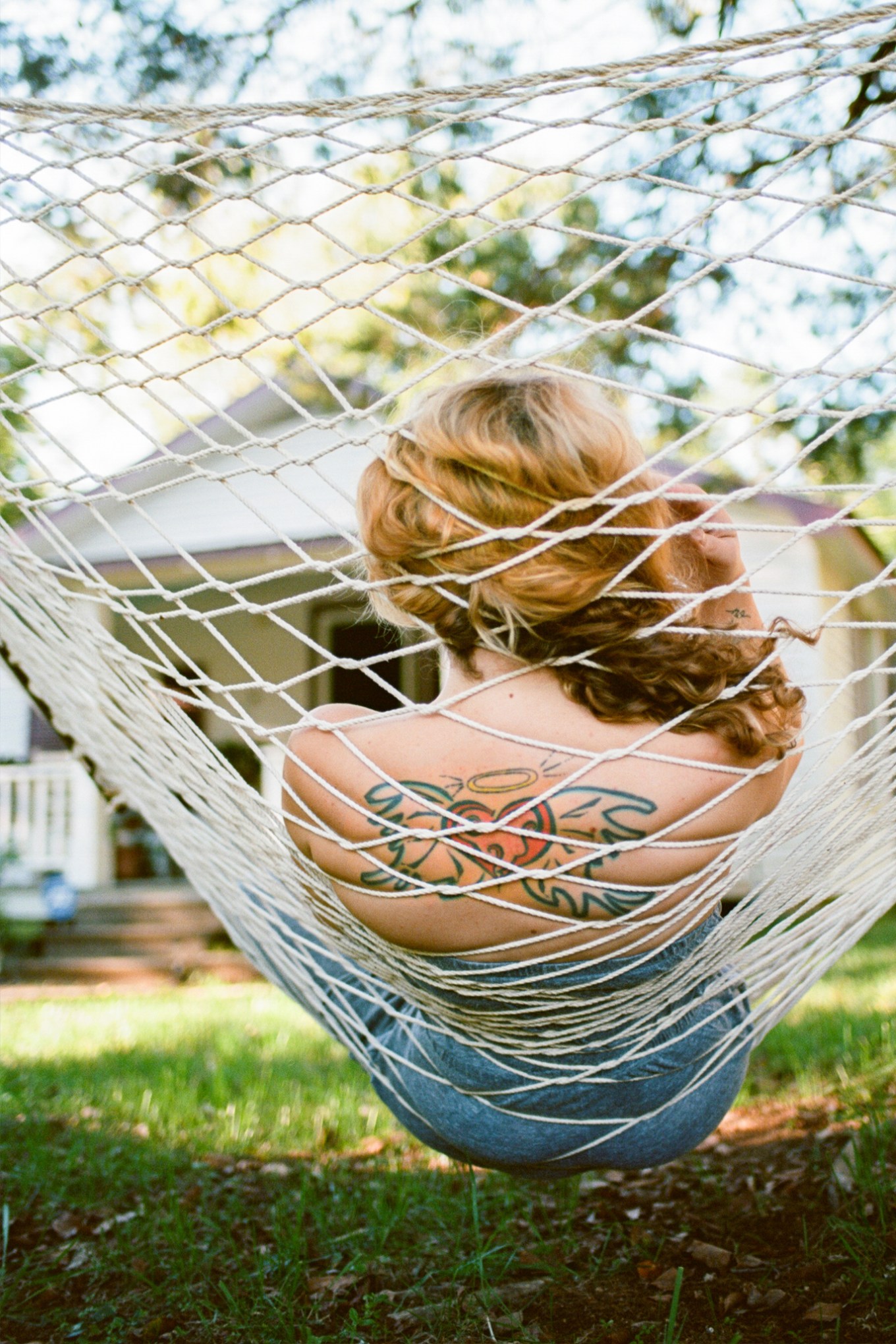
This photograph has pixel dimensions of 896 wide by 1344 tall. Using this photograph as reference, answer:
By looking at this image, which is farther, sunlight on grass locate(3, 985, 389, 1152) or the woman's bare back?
sunlight on grass locate(3, 985, 389, 1152)

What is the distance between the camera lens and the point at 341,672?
8.19m

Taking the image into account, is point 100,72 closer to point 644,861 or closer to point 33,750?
point 644,861

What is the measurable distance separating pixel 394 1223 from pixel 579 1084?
608 mm

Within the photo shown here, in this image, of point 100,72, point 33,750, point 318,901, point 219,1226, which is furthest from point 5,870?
point 318,901

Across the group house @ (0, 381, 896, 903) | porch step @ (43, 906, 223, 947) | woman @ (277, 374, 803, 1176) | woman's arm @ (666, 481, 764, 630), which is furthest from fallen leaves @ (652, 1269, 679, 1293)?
porch step @ (43, 906, 223, 947)

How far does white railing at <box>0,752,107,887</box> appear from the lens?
23.5 ft

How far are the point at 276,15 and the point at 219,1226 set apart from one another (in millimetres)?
3454

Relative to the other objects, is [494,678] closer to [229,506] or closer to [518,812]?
[518,812]

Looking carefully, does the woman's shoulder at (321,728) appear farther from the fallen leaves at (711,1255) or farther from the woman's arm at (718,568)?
the fallen leaves at (711,1255)

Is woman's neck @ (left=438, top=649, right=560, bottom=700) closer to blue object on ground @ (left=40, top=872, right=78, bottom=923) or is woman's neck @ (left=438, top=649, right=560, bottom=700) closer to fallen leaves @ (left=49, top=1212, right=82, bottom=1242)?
fallen leaves @ (left=49, top=1212, right=82, bottom=1242)

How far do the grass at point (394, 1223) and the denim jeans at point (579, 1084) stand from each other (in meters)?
0.20

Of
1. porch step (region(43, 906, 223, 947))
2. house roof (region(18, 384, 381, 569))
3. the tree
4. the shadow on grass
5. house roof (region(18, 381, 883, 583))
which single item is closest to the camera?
the shadow on grass

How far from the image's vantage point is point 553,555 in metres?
1.04

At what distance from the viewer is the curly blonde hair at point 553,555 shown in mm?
1037
